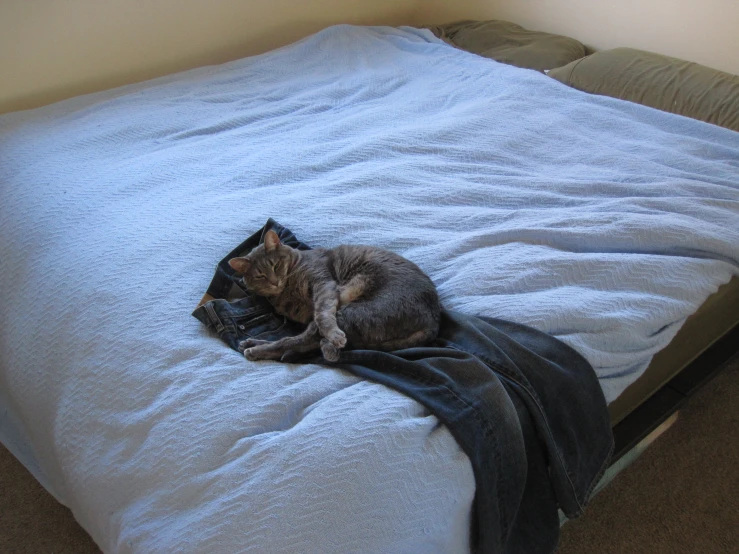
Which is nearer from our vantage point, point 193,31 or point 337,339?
point 337,339

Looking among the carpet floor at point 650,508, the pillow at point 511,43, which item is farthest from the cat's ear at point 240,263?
the pillow at point 511,43

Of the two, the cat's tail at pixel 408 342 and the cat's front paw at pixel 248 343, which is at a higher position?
the cat's front paw at pixel 248 343

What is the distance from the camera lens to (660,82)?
2.01 m

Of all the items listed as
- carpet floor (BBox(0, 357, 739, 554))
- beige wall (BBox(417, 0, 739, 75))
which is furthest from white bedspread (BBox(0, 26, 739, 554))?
beige wall (BBox(417, 0, 739, 75))

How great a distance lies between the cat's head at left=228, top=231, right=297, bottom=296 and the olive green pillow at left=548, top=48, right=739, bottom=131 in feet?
4.68

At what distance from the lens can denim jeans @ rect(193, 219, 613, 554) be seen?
95cm

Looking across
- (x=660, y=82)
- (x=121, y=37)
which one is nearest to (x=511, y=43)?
(x=660, y=82)

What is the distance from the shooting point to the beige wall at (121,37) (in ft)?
6.45

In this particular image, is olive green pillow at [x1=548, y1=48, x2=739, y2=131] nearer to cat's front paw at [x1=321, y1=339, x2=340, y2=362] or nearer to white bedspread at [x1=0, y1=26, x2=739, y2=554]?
white bedspread at [x1=0, y1=26, x2=739, y2=554]

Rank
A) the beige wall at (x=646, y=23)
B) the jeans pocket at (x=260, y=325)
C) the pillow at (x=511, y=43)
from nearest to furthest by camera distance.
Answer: the jeans pocket at (x=260, y=325) → the beige wall at (x=646, y=23) → the pillow at (x=511, y=43)

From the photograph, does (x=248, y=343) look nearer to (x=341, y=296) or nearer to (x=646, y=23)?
(x=341, y=296)

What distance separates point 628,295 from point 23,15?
197 centimetres

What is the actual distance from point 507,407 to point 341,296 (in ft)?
1.28

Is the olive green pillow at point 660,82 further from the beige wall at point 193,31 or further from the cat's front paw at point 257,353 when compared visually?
the cat's front paw at point 257,353
